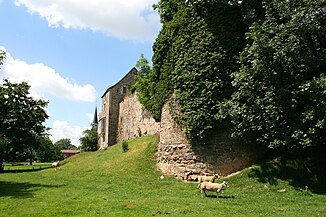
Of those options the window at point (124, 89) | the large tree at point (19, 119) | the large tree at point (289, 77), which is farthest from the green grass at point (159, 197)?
the window at point (124, 89)

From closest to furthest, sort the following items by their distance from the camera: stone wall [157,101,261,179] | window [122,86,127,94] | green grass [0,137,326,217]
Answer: green grass [0,137,326,217] → stone wall [157,101,261,179] → window [122,86,127,94]

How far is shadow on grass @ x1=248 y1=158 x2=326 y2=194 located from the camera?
17266 mm

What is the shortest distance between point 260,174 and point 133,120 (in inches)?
1151

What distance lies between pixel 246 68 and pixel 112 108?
Answer: 3927 centimetres

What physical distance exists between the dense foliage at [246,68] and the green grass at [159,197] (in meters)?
2.21

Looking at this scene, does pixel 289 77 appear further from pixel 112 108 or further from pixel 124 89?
pixel 124 89

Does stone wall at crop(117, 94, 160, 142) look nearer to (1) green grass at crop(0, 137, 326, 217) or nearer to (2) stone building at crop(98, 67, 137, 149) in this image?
(2) stone building at crop(98, 67, 137, 149)

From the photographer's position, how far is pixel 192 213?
38.5 ft

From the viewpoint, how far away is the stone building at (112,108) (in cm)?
5403

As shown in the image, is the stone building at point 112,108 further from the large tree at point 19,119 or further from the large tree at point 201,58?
the large tree at point 201,58

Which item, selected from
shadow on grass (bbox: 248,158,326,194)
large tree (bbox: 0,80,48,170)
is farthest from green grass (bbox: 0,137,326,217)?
large tree (bbox: 0,80,48,170)

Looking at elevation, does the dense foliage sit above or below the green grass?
above

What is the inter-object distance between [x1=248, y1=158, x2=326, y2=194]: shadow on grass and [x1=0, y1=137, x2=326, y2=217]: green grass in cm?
5

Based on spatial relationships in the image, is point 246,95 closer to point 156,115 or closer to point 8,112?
point 156,115
